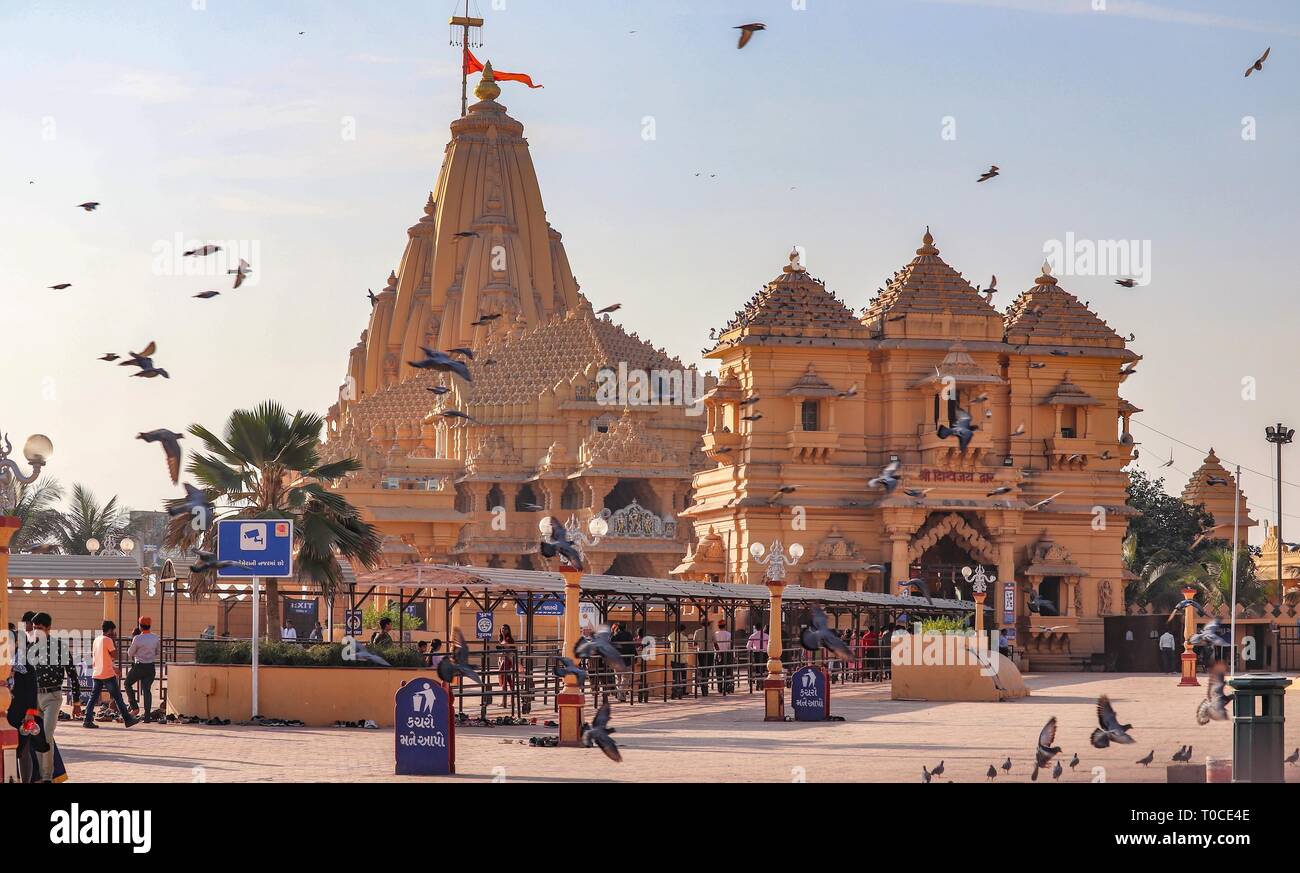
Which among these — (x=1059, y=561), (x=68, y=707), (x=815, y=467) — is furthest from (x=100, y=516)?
(x=68, y=707)

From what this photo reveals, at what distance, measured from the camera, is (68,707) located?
111ft

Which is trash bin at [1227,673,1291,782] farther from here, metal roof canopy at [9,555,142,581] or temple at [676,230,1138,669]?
temple at [676,230,1138,669]

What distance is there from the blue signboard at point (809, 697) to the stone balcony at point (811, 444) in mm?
31198

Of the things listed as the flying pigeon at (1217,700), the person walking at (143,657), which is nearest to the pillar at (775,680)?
the flying pigeon at (1217,700)

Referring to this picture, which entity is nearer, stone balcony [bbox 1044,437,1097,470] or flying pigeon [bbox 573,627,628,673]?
flying pigeon [bbox 573,627,628,673]

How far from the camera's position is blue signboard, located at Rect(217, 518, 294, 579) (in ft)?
99.1

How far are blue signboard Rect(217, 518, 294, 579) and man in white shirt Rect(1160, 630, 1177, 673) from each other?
111ft

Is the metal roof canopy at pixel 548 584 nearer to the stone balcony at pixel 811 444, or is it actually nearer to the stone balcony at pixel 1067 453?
the stone balcony at pixel 811 444

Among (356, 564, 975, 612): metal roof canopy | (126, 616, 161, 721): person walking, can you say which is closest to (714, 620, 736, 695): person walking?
(356, 564, 975, 612): metal roof canopy

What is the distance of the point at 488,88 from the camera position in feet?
341

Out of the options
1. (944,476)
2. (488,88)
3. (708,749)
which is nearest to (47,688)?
(708,749)

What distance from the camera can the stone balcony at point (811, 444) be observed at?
6316 cm

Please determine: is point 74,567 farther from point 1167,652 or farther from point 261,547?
point 1167,652
